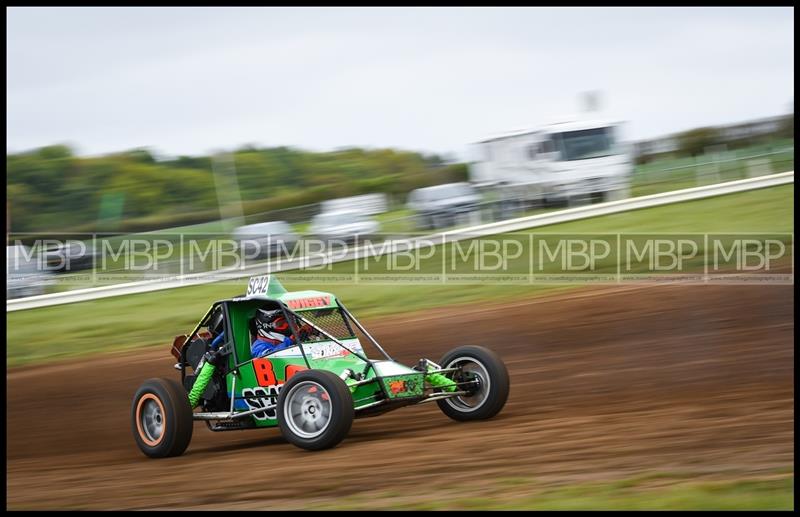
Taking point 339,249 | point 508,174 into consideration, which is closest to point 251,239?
point 339,249

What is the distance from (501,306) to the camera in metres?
14.9

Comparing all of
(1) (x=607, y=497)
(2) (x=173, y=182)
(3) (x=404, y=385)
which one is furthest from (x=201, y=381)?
(2) (x=173, y=182)

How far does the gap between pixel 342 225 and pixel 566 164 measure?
4.87m

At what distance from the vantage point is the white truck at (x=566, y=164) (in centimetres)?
2028

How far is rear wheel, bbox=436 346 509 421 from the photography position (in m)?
8.35

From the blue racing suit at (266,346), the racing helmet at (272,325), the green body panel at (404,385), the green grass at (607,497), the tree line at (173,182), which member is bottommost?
the green grass at (607,497)

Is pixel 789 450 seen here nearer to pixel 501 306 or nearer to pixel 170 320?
pixel 501 306

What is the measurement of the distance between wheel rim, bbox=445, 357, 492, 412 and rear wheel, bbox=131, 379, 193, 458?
2.28m

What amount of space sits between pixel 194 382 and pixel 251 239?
10003 mm

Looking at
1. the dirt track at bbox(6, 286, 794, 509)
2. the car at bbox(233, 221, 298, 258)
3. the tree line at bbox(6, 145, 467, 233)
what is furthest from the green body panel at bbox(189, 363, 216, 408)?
the tree line at bbox(6, 145, 467, 233)

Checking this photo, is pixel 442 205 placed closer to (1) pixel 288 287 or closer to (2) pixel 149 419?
(1) pixel 288 287

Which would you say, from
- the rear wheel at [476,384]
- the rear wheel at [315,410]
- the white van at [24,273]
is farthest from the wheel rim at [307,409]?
the white van at [24,273]

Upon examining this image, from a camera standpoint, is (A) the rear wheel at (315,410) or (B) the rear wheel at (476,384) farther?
(B) the rear wheel at (476,384)

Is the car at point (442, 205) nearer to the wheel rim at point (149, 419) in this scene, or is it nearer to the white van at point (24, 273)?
the white van at point (24, 273)
